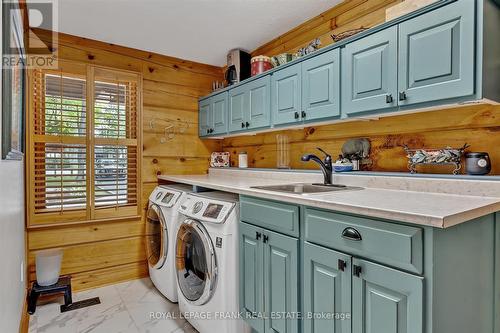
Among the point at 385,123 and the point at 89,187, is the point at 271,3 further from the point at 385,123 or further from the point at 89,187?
the point at 89,187

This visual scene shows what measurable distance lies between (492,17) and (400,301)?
128cm

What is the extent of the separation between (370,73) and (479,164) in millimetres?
712

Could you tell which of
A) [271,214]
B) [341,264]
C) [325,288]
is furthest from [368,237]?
[271,214]

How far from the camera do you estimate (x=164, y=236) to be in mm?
2389

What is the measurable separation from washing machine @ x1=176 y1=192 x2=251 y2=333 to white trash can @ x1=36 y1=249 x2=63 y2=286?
1169 millimetres

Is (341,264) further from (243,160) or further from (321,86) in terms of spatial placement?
(243,160)

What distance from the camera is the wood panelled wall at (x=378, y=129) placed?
1.49m

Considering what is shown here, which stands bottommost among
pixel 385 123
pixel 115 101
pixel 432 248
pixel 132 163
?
pixel 432 248

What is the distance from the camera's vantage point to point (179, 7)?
2.22 metres

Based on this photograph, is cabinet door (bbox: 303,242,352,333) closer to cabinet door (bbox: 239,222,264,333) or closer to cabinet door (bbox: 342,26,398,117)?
A: cabinet door (bbox: 239,222,264,333)

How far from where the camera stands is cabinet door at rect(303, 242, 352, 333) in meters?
1.18

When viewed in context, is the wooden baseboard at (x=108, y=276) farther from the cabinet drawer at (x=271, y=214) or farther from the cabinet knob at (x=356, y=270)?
the cabinet knob at (x=356, y=270)

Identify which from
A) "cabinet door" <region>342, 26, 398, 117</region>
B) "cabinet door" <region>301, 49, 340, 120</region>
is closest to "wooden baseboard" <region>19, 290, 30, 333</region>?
"cabinet door" <region>301, 49, 340, 120</region>

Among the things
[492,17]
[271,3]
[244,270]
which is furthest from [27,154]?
[492,17]
